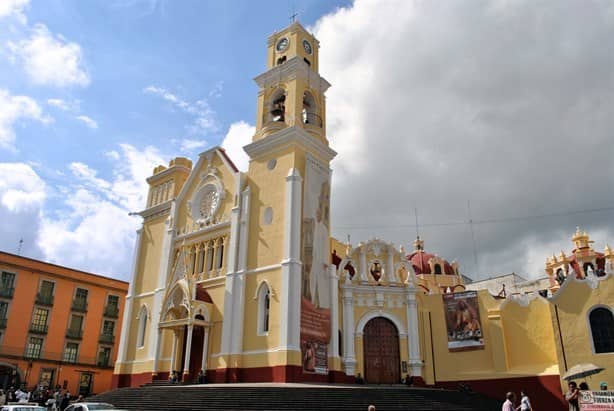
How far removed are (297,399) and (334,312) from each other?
25.2ft

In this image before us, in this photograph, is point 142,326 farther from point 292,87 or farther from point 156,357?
point 292,87

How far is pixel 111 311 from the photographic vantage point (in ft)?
141

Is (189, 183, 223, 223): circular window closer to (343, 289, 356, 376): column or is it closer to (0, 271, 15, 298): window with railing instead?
(343, 289, 356, 376): column

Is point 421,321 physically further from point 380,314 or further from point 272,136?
point 272,136

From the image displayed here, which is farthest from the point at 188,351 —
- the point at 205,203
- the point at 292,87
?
the point at 292,87

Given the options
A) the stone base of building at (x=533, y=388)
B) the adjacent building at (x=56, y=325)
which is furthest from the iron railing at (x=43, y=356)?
the stone base of building at (x=533, y=388)

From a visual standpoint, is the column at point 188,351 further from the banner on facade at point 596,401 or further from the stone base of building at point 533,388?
the banner on facade at point 596,401

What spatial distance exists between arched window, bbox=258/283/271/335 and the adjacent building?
1892 centimetres

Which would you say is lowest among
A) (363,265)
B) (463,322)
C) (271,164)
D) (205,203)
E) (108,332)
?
(463,322)

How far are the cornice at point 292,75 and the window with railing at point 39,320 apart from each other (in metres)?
24.2

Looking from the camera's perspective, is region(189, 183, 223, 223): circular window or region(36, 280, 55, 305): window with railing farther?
region(36, 280, 55, 305): window with railing

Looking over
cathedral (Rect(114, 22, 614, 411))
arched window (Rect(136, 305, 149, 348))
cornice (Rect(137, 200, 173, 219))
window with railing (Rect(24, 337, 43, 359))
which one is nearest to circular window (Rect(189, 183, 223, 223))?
cathedral (Rect(114, 22, 614, 411))

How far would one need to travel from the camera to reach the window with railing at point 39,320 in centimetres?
3772

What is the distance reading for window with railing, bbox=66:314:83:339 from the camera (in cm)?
3972
